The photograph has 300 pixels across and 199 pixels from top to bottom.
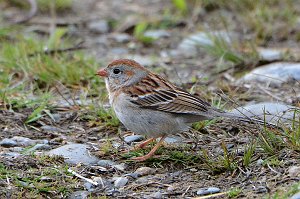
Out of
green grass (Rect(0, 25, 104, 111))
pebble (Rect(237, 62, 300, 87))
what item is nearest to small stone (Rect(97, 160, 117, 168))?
green grass (Rect(0, 25, 104, 111))

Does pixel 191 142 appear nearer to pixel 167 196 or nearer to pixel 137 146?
pixel 137 146

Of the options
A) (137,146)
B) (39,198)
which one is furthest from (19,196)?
(137,146)

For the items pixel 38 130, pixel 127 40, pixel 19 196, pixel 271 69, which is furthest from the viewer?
pixel 127 40

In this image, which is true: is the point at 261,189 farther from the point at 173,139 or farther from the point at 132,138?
the point at 132,138

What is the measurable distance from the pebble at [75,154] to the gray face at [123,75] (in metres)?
0.56

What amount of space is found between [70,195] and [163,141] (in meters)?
1.04

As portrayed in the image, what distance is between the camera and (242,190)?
4.38 meters

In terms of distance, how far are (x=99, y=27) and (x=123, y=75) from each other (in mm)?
3772

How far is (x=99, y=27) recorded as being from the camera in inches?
364

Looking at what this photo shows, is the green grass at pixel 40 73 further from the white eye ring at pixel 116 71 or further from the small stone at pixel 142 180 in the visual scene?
the small stone at pixel 142 180

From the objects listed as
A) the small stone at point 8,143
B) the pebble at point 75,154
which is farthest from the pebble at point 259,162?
the small stone at point 8,143

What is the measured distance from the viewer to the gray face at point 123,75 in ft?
18.1

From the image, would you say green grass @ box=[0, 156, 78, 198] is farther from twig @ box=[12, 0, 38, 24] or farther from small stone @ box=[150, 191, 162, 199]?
twig @ box=[12, 0, 38, 24]

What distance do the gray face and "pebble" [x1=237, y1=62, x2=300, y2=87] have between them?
5.68 feet
